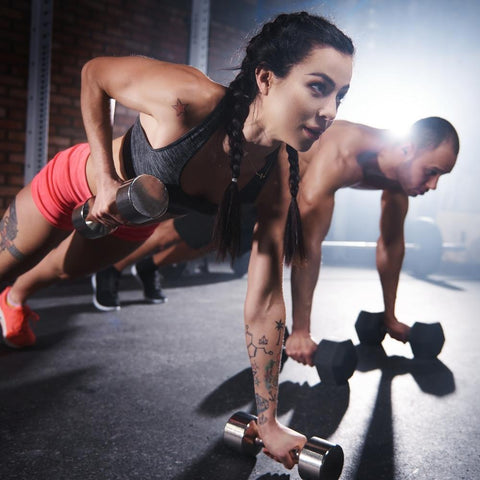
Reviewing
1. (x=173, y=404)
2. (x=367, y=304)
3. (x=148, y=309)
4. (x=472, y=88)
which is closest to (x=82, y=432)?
(x=173, y=404)

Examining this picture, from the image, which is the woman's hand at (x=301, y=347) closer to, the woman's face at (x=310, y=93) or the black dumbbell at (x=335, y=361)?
the black dumbbell at (x=335, y=361)

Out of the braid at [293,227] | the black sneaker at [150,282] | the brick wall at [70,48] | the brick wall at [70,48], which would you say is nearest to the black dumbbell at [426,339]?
the braid at [293,227]

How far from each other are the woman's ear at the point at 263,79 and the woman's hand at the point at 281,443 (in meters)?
0.67

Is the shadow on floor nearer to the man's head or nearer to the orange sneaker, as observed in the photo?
the man's head

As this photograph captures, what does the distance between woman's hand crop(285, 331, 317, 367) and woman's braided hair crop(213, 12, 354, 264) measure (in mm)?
565

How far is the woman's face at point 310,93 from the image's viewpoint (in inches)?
33.6

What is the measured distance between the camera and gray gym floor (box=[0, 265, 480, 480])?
95 cm

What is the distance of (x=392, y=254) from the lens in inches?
72.9

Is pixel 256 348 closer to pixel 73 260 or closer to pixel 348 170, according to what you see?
pixel 73 260

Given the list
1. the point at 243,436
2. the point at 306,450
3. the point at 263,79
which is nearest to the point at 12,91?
the point at 263,79

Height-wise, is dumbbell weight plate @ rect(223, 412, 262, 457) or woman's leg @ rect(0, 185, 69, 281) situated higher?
woman's leg @ rect(0, 185, 69, 281)

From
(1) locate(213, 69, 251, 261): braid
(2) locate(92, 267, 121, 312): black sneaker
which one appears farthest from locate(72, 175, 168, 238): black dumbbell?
(2) locate(92, 267, 121, 312): black sneaker

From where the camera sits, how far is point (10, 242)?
47.5 inches

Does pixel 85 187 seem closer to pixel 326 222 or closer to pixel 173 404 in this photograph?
pixel 173 404
